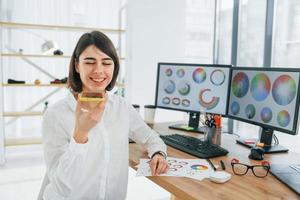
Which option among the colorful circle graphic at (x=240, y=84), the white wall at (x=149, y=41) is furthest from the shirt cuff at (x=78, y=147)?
the white wall at (x=149, y=41)

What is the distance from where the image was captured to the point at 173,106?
232 centimetres

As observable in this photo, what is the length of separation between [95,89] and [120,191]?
430 millimetres

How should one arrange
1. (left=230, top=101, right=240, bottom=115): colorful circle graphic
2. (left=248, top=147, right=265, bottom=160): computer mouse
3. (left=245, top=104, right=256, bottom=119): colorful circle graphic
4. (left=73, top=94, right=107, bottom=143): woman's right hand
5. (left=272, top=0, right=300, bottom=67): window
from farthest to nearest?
1. (left=272, top=0, right=300, bottom=67): window
2. (left=230, top=101, right=240, bottom=115): colorful circle graphic
3. (left=245, top=104, right=256, bottom=119): colorful circle graphic
4. (left=248, top=147, right=265, bottom=160): computer mouse
5. (left=73, top=94, right=107, bottom=143): woman's right hand

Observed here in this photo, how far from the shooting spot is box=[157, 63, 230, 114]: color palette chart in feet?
6.79

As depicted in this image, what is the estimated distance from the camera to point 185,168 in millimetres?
1413

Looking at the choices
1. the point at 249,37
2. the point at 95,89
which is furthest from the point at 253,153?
the point at 249,37

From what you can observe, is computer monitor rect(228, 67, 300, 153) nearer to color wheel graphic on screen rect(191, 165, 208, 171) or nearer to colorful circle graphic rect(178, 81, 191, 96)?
colorful circle graphic rect(178, 81, 191, 96)

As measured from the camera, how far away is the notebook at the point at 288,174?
3.91ft

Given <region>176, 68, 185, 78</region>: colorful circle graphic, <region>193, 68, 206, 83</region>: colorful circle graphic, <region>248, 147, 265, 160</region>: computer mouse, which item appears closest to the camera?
<region>248, 147, 265, 160</region>: computer mouse

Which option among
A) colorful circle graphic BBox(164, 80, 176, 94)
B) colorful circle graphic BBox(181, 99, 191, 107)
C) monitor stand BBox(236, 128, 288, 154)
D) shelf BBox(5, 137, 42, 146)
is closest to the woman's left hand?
monitor stand BBox(236, 128, 288, 154)

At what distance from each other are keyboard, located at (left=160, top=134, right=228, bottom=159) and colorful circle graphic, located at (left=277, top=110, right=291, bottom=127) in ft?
1.01

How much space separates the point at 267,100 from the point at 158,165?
28.5 inches

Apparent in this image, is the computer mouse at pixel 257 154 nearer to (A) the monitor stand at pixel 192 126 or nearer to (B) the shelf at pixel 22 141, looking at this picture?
(A) the monitor stand at pixel 192 126

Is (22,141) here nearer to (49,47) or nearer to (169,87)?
(49,47)
